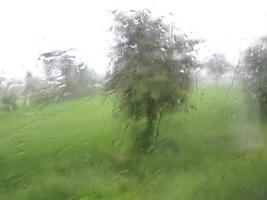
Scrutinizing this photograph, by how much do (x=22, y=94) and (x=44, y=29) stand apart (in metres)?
0.13

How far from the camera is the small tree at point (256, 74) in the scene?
3.39 ft

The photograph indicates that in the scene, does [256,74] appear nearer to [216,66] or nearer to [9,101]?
[216,66]

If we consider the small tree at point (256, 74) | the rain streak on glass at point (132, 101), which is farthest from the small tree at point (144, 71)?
the small tree at point (256, 74)

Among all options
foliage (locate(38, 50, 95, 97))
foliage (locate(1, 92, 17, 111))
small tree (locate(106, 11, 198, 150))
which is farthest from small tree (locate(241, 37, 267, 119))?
foliage (locate(1, 92, 17, 111))

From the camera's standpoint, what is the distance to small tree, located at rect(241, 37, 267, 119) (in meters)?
1.03

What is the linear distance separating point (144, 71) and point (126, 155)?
0.17 metres

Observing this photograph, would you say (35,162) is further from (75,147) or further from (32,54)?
(32,54)

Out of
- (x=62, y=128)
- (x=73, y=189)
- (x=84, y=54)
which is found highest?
(x=84, y=54)

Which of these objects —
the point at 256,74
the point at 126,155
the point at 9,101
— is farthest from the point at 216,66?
the point at 9,101

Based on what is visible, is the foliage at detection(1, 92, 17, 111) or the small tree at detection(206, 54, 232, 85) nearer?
the foliage at detection(1, 92, 17, 111)

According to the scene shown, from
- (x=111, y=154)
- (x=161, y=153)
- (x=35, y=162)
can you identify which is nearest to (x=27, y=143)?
(x=35, y=162)

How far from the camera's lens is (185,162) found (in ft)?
3.15

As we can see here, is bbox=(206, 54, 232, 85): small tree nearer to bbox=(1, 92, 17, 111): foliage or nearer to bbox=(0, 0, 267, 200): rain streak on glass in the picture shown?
bbox=(0, 0, 267, 200): rain streak on glass

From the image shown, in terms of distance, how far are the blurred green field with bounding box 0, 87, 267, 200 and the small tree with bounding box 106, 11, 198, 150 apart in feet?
0.09
